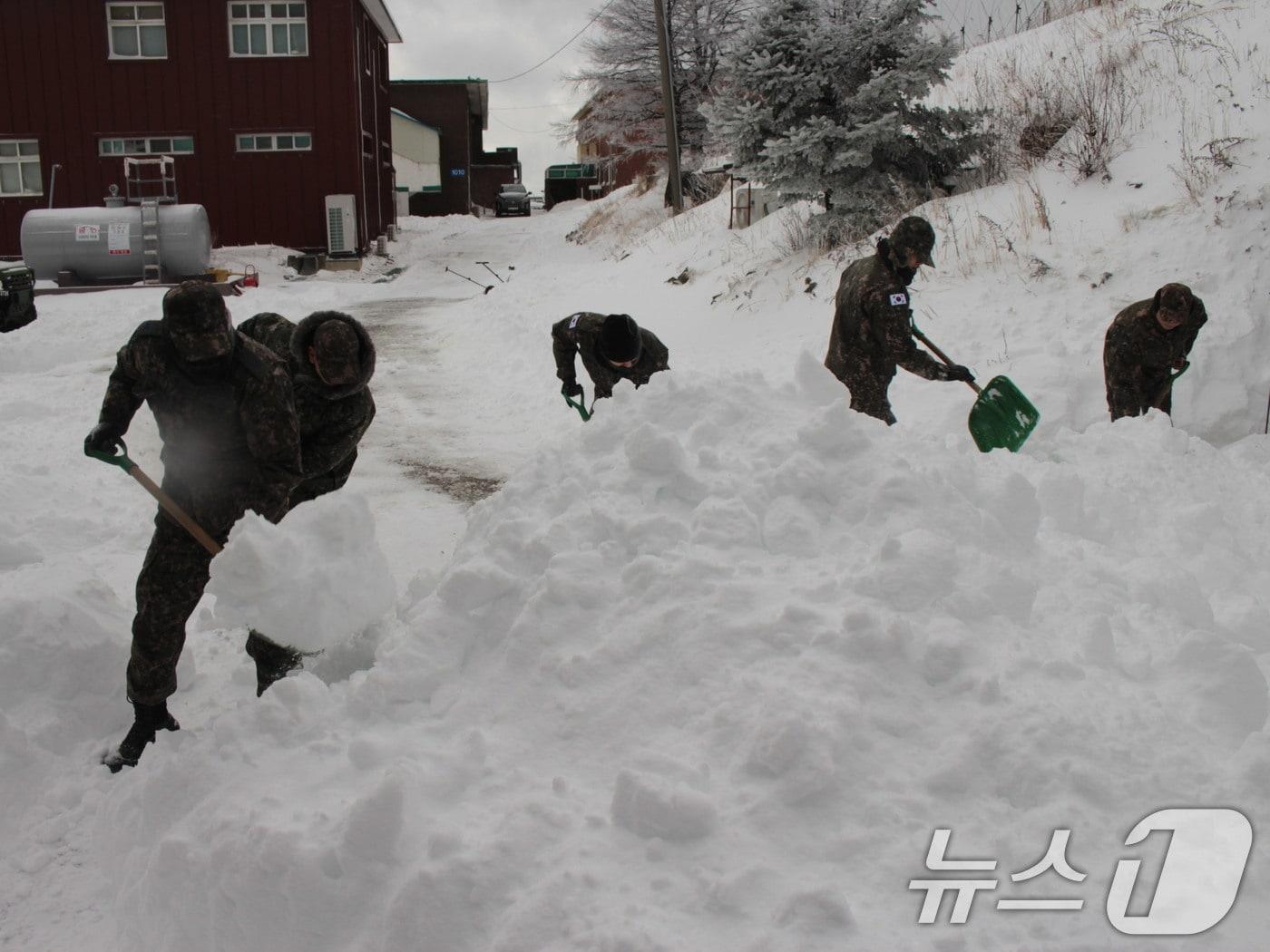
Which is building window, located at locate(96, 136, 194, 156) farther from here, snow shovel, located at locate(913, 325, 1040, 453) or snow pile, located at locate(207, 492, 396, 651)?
snow pile, located at locate(207, 492, 396, 651)

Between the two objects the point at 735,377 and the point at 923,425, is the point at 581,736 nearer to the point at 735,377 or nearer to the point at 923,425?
the point at 735,377

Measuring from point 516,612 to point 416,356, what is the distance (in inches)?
382

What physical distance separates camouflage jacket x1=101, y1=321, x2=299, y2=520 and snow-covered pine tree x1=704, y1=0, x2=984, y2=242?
315 inches

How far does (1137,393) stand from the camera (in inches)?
233

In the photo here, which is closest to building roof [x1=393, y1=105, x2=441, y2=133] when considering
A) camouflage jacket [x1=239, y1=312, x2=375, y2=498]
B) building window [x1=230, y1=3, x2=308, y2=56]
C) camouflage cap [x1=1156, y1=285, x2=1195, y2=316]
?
building window [x1=230, y1=3, x2=308, y2=56]

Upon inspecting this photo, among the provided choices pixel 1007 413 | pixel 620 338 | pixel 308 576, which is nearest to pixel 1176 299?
pixel 1007 413

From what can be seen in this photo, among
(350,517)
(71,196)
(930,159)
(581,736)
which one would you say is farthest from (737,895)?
(71,196)

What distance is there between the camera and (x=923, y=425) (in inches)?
276

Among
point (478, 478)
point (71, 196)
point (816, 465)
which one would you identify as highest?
point (71, 196)

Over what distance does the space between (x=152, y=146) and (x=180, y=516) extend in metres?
22.7

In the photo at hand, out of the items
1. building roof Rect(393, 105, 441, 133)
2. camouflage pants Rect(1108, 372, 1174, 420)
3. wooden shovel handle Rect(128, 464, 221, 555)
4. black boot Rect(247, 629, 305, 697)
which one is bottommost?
black boot Rect(247, 629, 305, 697)

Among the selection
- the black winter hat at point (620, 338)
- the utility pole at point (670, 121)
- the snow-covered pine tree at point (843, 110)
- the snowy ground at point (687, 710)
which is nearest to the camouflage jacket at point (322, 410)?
the snowy ground at point (687, 710)

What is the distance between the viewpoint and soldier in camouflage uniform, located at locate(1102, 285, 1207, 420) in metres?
5.59

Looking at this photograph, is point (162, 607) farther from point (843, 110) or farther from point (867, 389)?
point (843, 110)
